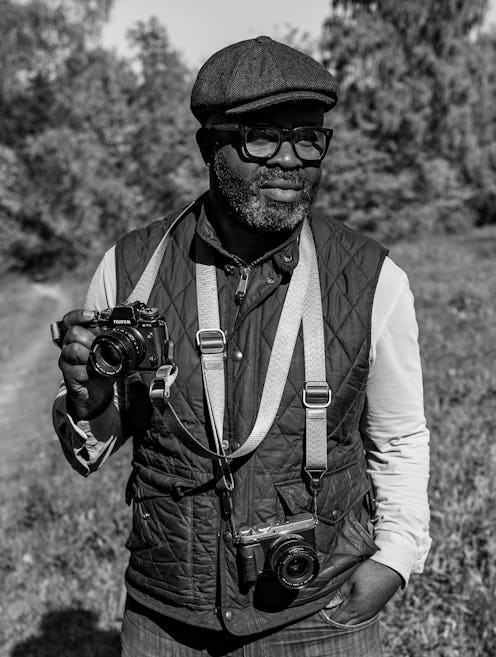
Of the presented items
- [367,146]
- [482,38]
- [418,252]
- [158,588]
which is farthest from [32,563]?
[482,38]

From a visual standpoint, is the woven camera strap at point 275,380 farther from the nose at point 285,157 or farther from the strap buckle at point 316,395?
the nose at point 285,157

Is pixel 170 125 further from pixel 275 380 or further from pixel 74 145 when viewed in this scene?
pixel 275 380

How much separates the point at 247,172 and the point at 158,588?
4.00 feet

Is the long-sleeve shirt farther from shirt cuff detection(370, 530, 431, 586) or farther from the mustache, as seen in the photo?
the mustache

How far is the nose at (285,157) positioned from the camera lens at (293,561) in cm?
103

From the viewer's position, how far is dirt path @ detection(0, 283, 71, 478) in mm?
7793

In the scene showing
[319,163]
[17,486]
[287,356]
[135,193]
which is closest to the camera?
[287,356]

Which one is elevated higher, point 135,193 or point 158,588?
point 135,193

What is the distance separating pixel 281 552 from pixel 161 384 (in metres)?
0.55

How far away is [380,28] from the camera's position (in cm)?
2891

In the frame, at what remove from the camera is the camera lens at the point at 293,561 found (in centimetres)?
199

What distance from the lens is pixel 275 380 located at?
205 centimetres

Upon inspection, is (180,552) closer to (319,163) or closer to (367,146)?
(319,163)

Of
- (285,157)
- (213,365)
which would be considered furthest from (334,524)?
(285,157)
